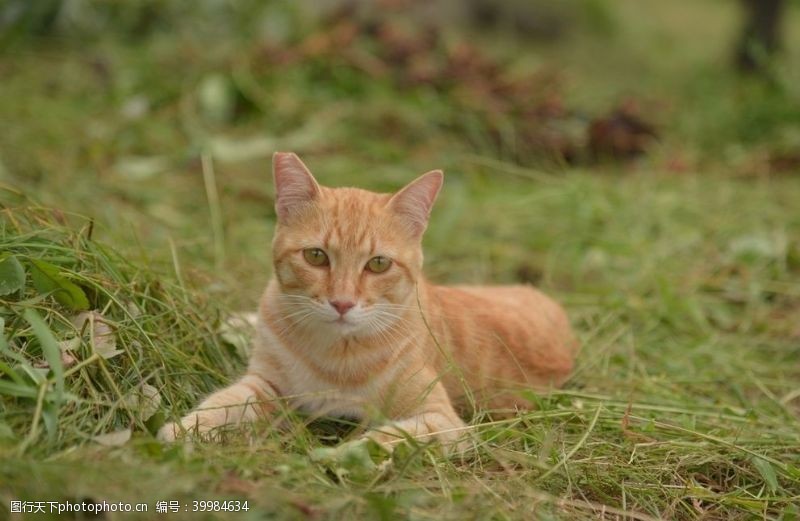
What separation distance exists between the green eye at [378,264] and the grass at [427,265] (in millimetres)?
507

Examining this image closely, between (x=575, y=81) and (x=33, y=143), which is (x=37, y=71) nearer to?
(x=33, y=143)

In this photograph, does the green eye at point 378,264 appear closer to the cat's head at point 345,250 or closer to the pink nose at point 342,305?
the cat's head at point 345,250

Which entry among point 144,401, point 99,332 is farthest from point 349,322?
point 99,332

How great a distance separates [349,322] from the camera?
8.82 feet

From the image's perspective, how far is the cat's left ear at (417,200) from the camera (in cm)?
288

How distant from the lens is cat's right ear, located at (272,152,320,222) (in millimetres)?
2832

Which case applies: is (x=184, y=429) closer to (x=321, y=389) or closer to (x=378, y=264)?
(x=321, y=389)

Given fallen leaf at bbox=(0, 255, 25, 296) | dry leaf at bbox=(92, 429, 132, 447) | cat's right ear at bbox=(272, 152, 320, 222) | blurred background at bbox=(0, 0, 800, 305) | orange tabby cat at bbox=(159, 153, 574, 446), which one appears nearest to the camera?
dry leaf at bbox=(92, 429, 132, 447)

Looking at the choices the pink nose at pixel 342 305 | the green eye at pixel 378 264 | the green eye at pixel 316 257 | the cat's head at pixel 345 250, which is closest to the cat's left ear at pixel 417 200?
the cat's head at pixel 345 250

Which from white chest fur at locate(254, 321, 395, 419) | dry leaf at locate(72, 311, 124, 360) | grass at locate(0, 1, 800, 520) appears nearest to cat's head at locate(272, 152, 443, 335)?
white chest fur at locate(254, 321, 395, 419)

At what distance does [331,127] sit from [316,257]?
3536mm

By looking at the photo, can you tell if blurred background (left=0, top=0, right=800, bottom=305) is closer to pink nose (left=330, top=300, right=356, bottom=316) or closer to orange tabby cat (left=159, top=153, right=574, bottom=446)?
orange tabby cat (left=159, top=153, right=574, bottom=446)

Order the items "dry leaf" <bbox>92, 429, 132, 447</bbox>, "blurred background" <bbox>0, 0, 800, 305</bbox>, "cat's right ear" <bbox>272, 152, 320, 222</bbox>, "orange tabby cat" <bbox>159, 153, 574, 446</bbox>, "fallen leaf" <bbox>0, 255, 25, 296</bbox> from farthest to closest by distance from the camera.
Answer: "blurred background" <bbox>0, 0, 800, 305</bbox> < "cat's right ear" <bbox>272, 152, 320, 222</bbox> < "orange tabby cat" <bbox>159, 153, 574, 446</bbox> < "fallen leaf" <bbox>0, 255, 25, 296</bbox> < "dry leaf" <bbox>92, 429, 132, 447</bbox>

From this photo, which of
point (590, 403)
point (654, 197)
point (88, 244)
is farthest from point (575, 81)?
point (88, 244)
